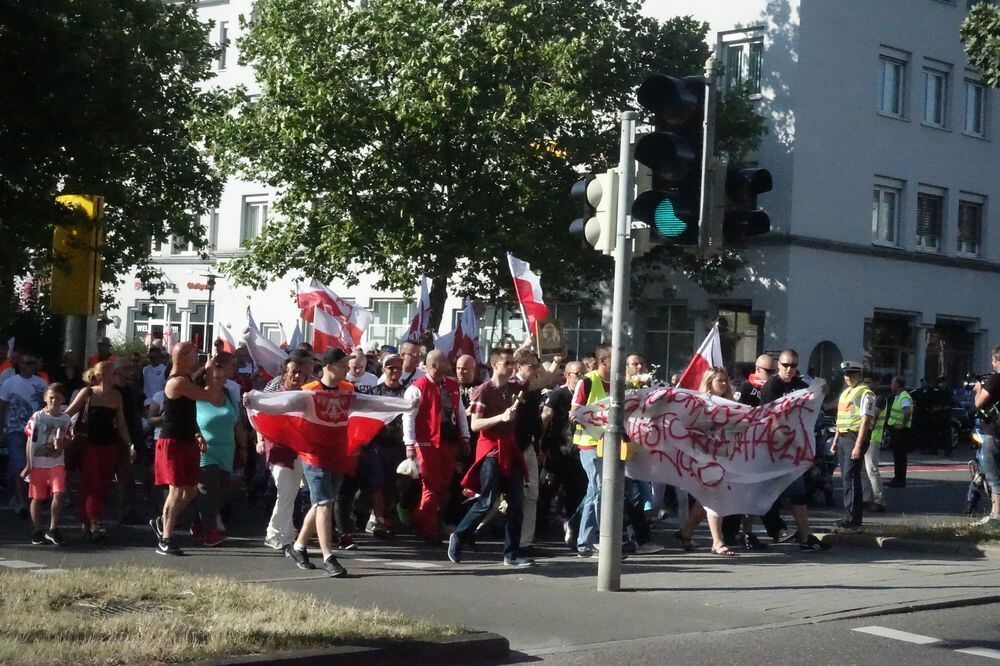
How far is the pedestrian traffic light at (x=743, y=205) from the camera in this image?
35.0ft

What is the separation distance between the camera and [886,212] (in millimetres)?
36781

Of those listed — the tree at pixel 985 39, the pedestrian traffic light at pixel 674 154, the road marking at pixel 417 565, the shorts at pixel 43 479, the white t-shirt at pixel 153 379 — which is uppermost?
the tree at pixel 985 39

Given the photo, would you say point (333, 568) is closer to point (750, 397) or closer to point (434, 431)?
point (434, 431)

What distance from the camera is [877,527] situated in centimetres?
1489

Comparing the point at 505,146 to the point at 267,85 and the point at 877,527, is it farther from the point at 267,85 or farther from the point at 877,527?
the point at 877,527

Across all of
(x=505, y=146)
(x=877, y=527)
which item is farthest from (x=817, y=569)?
(x=505, y=146)

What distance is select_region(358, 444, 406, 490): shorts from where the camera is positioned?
13.6 metres

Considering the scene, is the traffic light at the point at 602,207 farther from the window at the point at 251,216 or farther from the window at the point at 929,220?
the window at the point at 251,216

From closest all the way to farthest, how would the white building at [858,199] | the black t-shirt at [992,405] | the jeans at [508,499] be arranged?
the jeans at [508,499] → the black t-shirt at [992,405] → the white building at [858,199]

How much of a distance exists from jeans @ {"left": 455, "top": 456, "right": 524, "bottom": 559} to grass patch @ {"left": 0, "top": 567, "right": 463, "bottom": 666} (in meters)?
2.78

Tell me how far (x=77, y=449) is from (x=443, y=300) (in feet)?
58.6

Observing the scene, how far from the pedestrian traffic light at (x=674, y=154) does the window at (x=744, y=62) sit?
79.5 feet

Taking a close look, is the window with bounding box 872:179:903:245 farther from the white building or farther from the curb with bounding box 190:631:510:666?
the curb with bounding box 190:631:510:666

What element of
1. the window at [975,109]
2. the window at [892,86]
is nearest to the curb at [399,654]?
the window at [892,86]
